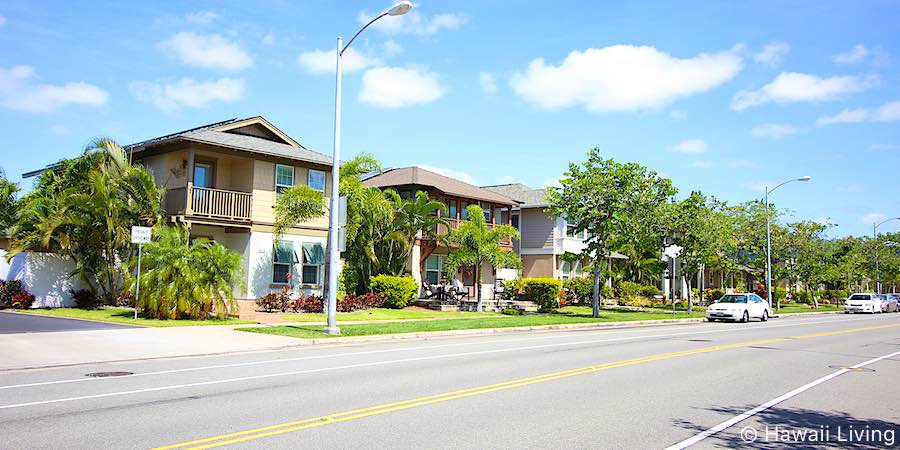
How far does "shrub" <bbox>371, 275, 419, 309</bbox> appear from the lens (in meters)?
31.2


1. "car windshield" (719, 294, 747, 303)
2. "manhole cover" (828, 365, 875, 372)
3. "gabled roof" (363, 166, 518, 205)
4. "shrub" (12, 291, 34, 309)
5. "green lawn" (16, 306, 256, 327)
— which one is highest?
"gabled roof" (363, 166, 518, 205)

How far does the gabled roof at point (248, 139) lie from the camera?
90.6 ft

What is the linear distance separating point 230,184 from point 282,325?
404 inches

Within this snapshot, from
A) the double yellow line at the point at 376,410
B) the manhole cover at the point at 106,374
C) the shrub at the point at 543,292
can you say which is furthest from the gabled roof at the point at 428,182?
the manhole cover at the point at 106,374

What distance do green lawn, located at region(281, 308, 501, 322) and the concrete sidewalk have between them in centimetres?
489

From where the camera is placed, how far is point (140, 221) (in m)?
26.6

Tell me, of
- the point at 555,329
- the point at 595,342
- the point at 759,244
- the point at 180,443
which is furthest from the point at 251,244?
the point at 759,244

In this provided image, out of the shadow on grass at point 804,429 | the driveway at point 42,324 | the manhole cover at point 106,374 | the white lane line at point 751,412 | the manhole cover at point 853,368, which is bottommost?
the manhole cover at point 106,374

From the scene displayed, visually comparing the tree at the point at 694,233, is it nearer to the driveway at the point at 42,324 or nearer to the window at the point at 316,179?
the window at the point at 316,179

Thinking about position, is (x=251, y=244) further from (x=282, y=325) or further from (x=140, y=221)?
(x=282, y=325)

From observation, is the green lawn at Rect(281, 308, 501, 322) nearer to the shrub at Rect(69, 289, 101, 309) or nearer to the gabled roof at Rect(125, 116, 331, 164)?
the gabled roof at Rect(125, 116, 331, 164)

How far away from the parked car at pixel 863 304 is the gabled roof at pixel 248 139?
41279 mm

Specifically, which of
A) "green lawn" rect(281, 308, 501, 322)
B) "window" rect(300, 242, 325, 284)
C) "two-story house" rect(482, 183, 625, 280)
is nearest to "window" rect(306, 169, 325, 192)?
"window" rect(300, 242, 325, 284)

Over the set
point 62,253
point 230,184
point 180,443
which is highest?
point 230,184
